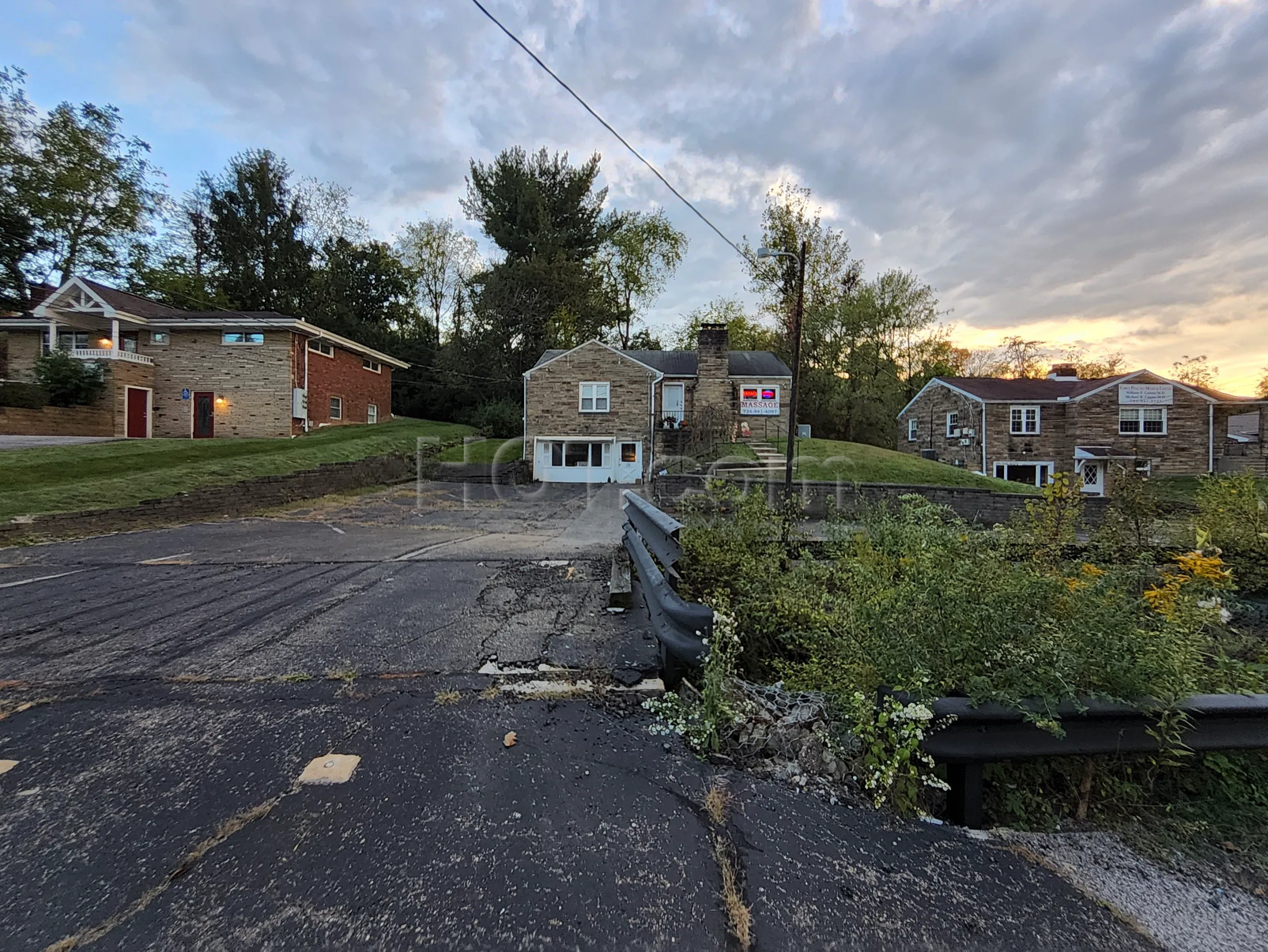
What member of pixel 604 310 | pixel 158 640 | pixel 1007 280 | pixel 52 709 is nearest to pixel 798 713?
pixel 52 709

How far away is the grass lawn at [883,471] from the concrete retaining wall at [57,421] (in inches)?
957

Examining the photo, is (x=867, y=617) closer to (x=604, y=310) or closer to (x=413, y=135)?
(x=413, y=135)

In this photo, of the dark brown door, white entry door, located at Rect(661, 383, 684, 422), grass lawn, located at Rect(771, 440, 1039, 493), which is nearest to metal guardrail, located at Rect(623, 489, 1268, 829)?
grass lawn, located at Rect(771, 440, 1039, 493)

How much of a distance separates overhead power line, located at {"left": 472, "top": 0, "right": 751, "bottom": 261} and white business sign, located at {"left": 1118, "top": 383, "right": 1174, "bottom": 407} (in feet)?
81.3

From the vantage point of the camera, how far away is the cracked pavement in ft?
4.93

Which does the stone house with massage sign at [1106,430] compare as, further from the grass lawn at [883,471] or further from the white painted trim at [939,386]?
the grass lawn at [883,471]

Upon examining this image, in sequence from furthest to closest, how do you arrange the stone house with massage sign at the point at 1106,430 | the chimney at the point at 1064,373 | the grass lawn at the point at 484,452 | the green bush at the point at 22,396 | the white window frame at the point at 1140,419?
1. the chimney at the point at 1064,373
2. the white window frame at the point at 1140,419
3. the stone house with massage sign at the point at 1106,430
4. the grass lawn at the point at 484,452
5. the green bush at the point at 22,396

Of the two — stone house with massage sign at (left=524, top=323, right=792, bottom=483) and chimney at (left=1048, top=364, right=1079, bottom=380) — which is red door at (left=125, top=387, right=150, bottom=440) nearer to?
stone house with massage sign at (left=524, top=323, right=792, bottom=483)

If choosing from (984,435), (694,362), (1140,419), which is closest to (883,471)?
(694,362)

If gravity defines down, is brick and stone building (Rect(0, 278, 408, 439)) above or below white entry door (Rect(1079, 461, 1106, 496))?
above

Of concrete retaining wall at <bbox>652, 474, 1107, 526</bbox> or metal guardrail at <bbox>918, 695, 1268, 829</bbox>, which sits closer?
metal guardrail at <bbox>918, 695, 1268, 829</bbox>

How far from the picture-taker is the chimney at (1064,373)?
91.8 feet

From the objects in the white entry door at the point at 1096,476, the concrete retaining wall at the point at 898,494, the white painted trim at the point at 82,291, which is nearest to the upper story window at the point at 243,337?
the white painted trim at the point at 82,291

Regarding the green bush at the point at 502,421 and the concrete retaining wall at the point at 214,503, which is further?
the green bush at the point at 502,421
